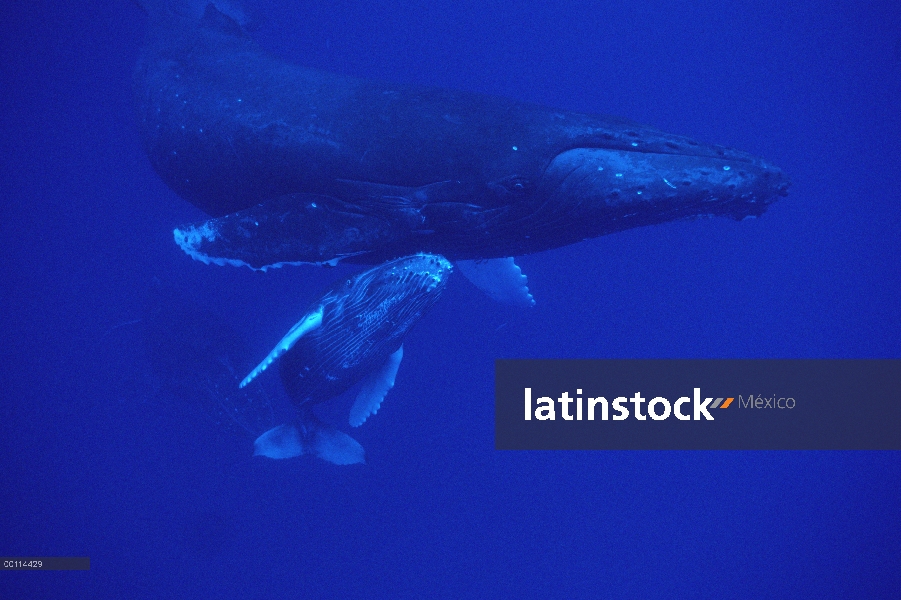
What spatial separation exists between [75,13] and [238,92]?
846cm

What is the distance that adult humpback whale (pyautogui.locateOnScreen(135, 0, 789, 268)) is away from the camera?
17.8 feet

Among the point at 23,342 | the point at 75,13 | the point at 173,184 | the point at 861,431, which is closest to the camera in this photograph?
the point at 173,184

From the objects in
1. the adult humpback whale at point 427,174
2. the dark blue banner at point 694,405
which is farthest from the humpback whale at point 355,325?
the dark blue banner at point 694,405

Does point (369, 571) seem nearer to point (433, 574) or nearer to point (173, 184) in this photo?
point (433, 574)

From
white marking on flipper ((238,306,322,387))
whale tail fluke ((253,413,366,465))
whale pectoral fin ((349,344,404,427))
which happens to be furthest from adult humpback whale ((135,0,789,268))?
whale tail fluke ((253,413,366,465))

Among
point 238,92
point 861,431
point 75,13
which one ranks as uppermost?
point 75,13

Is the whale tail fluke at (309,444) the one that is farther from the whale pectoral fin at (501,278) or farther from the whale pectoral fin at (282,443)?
the whale pectoral fin at (501,278)

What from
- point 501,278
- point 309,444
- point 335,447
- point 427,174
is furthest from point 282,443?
point 501,278

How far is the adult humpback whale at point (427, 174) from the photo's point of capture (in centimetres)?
542

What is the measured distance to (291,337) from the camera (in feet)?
17.5

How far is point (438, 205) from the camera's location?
5727 mm

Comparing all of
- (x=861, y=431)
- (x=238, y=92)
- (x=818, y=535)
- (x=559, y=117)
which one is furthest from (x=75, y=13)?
(x=818, y=535)

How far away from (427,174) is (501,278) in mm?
3706

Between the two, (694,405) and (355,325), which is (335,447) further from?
(694,405)
